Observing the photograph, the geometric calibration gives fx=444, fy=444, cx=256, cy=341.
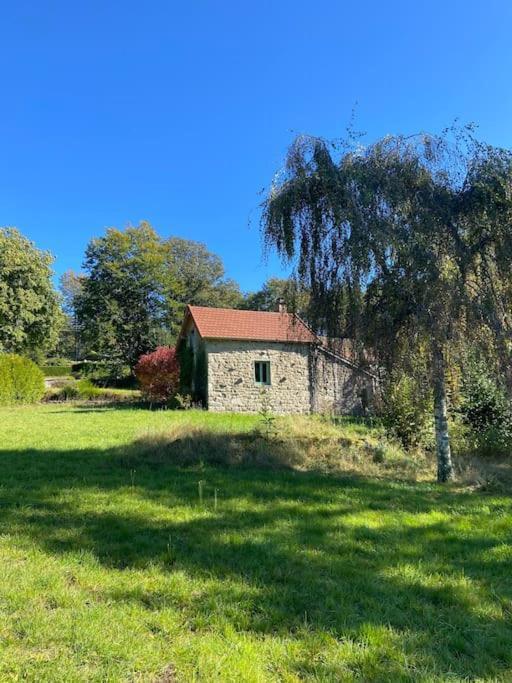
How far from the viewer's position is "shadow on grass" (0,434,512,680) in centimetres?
262

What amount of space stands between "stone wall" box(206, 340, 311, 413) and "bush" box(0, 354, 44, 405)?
33.4 ft

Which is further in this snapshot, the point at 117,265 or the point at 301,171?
the point at 117,265

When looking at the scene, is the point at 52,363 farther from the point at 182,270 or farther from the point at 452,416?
the point at 452,416

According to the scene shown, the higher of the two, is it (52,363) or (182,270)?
(182,270)

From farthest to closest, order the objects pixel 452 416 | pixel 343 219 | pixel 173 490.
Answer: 1. pixel 452 416
2. pixel 343 219
3. pixel 173 490

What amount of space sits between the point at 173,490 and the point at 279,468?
2055mm

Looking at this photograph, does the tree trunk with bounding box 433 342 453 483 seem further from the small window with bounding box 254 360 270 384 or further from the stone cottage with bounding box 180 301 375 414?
the small window with bounding box 254 360 270 384

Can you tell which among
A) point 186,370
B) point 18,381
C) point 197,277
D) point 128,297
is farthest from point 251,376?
point 197,277

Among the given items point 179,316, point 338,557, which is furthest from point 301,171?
point 179,316

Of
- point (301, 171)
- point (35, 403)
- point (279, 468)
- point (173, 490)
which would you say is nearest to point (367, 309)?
point (301, 171)

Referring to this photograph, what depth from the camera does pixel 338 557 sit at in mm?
3588

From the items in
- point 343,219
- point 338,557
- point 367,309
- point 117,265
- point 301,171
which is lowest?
point 338,557

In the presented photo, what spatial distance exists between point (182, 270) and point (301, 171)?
36.0m

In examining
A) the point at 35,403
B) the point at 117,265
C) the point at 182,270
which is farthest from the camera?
the point at 182,270
